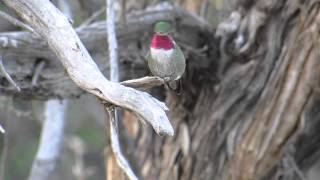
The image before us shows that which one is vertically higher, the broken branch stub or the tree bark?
the broken branch stub

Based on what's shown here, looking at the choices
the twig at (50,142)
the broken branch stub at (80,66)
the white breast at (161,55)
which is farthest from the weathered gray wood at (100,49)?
the twig at (50,142)

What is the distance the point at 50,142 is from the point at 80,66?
2289 mm

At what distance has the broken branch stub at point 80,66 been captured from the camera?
1.94 meters

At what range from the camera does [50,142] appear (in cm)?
428

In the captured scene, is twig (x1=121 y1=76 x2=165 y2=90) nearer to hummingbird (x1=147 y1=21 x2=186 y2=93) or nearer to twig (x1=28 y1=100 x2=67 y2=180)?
hummingbird (x1=147 y1=21 x2=186 y2=93)

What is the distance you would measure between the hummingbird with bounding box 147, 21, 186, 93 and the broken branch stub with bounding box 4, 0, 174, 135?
0.47 metres

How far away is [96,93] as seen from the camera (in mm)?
2037

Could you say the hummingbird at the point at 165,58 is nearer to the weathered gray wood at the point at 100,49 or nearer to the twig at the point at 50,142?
the weathered gray wood at the point at 100,49

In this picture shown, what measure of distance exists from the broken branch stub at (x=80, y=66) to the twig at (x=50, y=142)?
2.06m

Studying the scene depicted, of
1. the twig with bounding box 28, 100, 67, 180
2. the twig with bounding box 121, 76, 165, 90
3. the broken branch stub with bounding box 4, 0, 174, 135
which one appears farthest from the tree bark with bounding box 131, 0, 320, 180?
the broken branch stub with bounding box 4, 0, 174, 135

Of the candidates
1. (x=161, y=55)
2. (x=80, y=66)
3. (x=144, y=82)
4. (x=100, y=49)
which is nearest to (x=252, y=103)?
(x=100, y=49)

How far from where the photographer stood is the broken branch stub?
6.37 feet

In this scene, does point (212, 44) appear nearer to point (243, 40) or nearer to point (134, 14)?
point (243, 40)

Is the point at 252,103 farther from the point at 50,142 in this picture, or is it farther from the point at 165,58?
the point at 165,58
